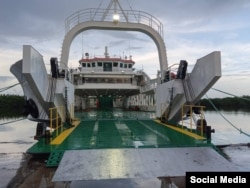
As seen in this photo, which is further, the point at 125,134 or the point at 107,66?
the point at 107,66

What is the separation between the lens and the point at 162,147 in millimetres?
6324

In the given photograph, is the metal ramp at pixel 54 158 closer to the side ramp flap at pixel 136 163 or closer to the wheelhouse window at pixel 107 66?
the side ramp flap at pixel 136 163

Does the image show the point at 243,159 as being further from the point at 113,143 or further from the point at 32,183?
the point at 32,183

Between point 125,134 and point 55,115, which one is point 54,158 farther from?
point 55,115

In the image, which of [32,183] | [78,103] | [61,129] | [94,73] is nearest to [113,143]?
[32,183]

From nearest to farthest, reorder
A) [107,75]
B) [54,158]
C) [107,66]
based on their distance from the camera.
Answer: [54,158]
[107,75]
[107,66]

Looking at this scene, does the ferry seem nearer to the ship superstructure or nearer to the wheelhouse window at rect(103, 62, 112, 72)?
the ship superstructure

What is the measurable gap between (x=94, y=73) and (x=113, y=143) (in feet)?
44.7

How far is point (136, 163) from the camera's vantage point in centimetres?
544

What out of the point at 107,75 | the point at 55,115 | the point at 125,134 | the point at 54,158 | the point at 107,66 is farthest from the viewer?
the point at 107,66

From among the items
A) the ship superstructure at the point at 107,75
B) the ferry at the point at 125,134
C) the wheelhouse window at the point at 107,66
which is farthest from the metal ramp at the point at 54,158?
the wheelhouse window at the point at 107,66

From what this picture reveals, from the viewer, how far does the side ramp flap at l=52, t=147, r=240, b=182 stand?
5.01 metres

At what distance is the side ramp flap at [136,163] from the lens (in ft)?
16.4

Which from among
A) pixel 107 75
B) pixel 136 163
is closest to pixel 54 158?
pixel 136 163
